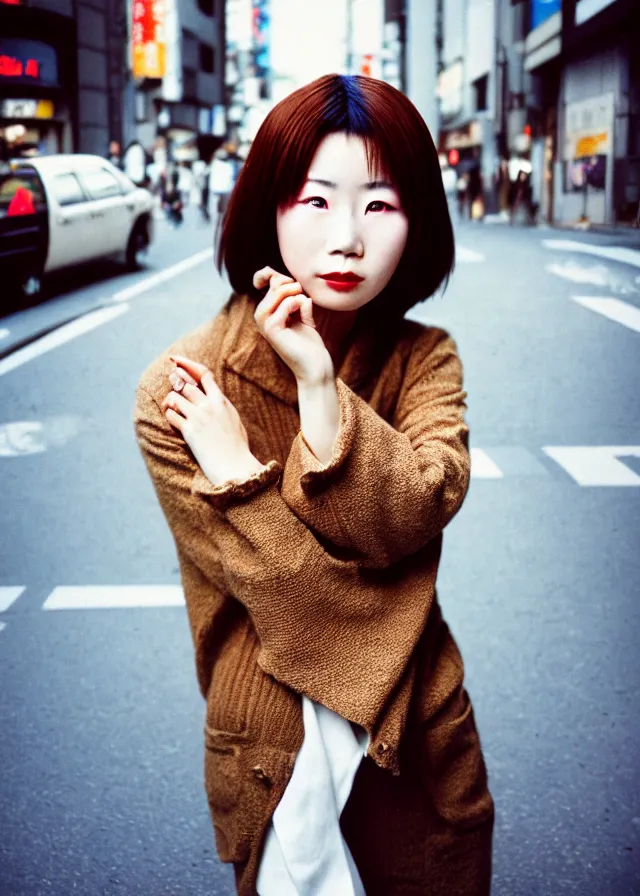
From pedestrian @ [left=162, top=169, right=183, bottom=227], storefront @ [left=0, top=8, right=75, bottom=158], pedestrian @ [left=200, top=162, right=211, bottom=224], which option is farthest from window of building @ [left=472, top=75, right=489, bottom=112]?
pedestrian @ [left=200, top=162, right=211, bottom=224]

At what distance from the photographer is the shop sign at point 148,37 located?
2906 millimetres

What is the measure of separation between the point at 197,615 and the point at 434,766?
0.35 metres

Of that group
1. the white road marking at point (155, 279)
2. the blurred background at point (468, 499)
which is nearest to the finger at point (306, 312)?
the blurred background at point (468, 499)

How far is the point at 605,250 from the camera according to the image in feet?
7.82

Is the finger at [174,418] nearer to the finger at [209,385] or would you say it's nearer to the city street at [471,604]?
the finger at [209,385]

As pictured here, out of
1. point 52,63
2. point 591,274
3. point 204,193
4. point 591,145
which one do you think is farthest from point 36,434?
point 204,193

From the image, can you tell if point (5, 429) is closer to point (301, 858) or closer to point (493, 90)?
point (301, 858)

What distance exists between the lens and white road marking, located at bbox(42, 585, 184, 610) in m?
2.64

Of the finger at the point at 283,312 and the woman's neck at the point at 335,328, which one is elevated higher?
the finger at the point at 283,312

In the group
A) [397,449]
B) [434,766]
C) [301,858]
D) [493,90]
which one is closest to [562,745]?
[434,766]

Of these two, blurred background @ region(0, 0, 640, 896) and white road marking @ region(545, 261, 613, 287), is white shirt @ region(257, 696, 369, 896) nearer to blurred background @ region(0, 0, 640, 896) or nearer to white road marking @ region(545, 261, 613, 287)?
blurred background @ region(0, 0, 640, 896)

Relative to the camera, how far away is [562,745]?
217cm

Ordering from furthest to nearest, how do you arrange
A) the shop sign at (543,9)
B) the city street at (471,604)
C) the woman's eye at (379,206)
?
the shop sign at (543,9)
the city street at (471,604)
the woman's eye at (379,206)

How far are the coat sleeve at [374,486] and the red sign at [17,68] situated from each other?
5.93 feet
